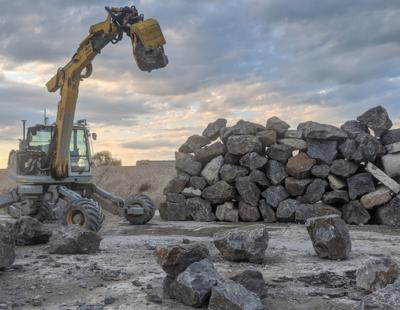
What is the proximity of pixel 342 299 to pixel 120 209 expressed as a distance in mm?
8403

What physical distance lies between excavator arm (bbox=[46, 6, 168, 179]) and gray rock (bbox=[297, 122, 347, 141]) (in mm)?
4733

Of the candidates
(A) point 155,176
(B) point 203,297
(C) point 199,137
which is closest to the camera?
(B) point 203,297

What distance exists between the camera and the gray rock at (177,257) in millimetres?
6012

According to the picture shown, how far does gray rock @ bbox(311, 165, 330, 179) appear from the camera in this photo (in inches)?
534

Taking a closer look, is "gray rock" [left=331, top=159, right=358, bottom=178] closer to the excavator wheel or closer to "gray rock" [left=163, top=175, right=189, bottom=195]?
"gray rock" [left=163, top=175, right=189, bottom=195]

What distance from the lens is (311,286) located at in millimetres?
6348

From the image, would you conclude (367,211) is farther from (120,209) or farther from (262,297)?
(262,297)

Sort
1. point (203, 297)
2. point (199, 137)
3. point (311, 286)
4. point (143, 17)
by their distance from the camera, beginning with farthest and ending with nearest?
1. point (199, 137)
2. point (143, 17)
3. point (311, 286)
4. point (203, 297)

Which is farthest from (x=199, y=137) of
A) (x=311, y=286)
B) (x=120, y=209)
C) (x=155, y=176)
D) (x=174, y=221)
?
(x=155, y=176)

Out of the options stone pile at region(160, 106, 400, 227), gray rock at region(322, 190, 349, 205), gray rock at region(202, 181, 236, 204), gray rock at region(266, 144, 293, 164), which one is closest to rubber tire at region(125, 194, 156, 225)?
stone pile at region(160, 106, 400, 227)

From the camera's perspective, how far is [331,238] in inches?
308

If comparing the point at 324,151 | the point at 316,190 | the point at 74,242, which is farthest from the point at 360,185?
the point at 74,242

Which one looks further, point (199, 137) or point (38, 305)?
point (199, 137)

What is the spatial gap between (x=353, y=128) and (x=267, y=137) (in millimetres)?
2254
